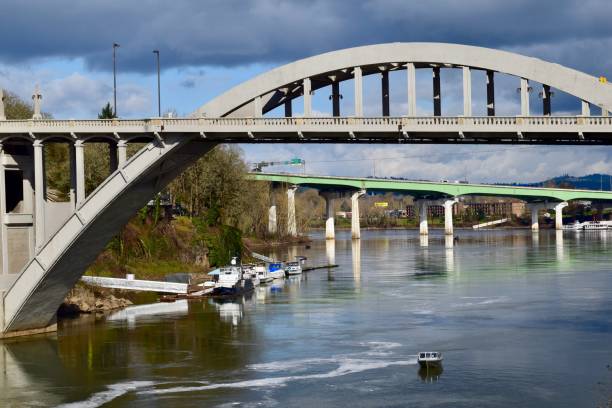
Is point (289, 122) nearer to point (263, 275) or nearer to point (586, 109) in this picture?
point (586, 109)

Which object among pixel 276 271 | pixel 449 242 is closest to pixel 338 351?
pixel 276 271

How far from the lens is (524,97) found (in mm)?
43844

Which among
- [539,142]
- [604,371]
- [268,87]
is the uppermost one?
[268,87]

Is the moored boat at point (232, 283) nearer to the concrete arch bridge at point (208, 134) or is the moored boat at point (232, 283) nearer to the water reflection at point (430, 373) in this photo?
the concrete arch bridge at point (208, 134)

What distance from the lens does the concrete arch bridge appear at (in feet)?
146

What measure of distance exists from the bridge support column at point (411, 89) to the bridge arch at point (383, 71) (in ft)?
0.16

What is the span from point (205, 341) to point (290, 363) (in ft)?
30.4

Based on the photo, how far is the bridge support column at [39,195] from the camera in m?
51.1

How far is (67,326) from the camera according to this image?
196 ft

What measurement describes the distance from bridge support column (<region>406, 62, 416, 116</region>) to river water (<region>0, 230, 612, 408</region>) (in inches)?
473

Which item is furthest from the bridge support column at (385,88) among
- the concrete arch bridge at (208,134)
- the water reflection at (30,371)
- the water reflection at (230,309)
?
the water reflection at (30,371)

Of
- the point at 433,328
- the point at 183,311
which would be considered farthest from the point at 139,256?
the point at 433,328

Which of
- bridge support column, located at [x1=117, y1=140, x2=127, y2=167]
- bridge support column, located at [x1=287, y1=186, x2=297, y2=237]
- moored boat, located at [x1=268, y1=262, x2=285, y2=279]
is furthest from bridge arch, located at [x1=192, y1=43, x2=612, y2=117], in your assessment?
bridge support column, located at [x1=287, y1=186, x2=297, y2=237]

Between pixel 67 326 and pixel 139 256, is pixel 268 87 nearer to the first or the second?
pixel 67 326
